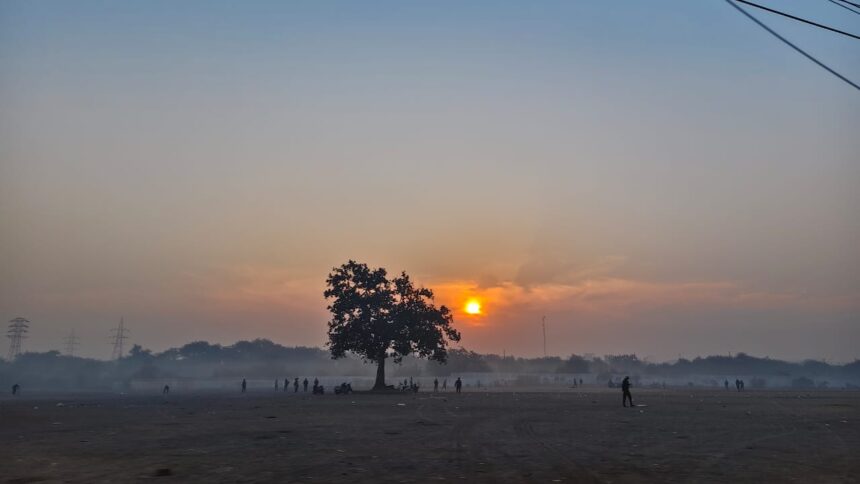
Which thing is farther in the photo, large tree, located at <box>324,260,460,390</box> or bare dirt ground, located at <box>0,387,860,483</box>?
large tree, located at <box>324,260,460,390</box>

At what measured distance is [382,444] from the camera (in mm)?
19094

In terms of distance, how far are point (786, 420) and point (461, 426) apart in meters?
15.6

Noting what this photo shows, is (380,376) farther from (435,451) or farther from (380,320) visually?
(435,451)

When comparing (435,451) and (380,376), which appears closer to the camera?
(435,451)

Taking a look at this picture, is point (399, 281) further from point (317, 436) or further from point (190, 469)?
point (190, 469)

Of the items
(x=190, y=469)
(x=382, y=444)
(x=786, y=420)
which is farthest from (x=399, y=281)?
(x=190, y=469)

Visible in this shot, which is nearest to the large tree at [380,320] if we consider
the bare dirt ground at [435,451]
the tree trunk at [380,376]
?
the tree trunk at [380,376]

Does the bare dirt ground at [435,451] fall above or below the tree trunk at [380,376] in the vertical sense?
below

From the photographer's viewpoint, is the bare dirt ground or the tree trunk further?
the tree trunk

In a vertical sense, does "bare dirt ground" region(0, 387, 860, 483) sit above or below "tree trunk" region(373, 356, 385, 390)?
below

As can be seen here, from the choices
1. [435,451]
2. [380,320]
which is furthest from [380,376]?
[435,451]

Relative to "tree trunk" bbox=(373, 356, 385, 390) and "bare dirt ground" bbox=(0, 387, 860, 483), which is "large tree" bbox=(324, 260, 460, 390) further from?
"bare dirt ground" bbox=(0, 387, 860, 483)

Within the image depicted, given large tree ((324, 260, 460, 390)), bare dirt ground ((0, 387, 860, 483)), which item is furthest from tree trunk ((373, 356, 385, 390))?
bare dirt ground ((0, 387, 860, 483))

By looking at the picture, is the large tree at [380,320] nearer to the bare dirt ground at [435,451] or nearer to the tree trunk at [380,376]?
the tree trunk at [380,376]
